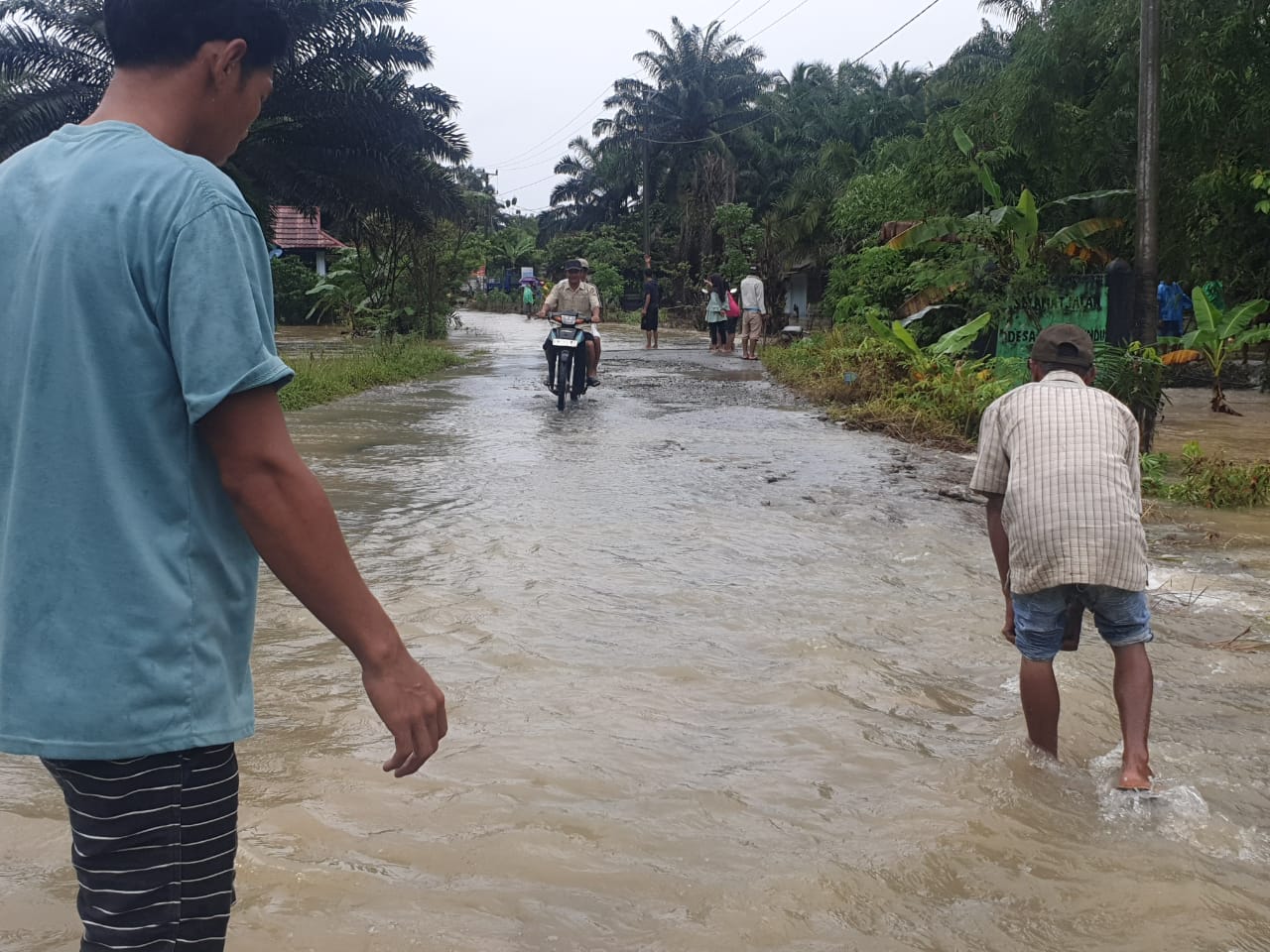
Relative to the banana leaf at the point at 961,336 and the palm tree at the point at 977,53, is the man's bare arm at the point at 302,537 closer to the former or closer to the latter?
the banana leaf at the point at 961,336

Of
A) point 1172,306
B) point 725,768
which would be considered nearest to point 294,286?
point 1172,306

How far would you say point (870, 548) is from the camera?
7148 millimetres

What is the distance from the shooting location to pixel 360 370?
1734 centimetres

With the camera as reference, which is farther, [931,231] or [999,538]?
[931,231]

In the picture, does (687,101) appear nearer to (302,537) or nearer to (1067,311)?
(1067,311)

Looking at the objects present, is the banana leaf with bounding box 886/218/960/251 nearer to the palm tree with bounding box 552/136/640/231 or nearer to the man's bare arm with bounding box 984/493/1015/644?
the man's bare arm with bounding box 984/493/1015/644

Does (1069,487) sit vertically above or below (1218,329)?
below

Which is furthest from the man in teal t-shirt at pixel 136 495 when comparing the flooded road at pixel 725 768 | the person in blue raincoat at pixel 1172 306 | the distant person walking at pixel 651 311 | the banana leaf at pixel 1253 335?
the distant person walking at pixel 651 311

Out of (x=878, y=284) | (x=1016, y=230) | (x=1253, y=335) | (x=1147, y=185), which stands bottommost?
(x=1253, y=335)

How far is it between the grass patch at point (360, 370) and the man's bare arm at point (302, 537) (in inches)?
428

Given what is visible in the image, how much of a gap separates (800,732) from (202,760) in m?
2.92

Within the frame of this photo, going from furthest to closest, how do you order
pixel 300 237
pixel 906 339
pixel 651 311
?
pixel 300 237, pixel 651 311, pixel 906 339

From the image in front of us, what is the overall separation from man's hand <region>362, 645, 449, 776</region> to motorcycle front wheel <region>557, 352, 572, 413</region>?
A: 40.3 ft

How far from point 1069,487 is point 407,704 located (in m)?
2.59
